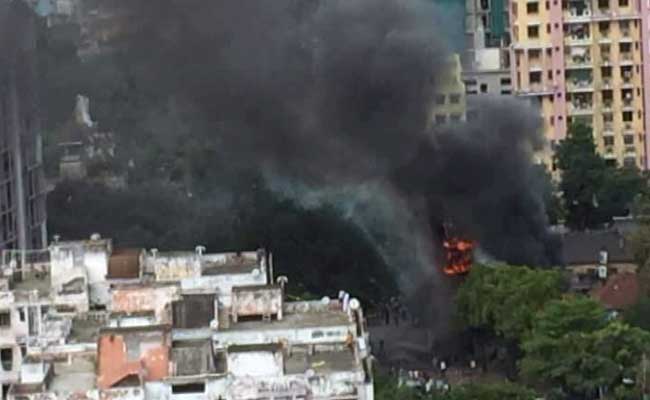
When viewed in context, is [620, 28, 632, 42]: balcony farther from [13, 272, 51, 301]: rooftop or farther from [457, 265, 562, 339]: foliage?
[13, 272, 51, 301]: rooftop

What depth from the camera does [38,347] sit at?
3322cm

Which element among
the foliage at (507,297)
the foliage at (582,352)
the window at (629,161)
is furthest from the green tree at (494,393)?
the window at (629,161)

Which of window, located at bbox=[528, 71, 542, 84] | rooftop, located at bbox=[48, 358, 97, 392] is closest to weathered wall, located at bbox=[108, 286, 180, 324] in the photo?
rooftop, located at bbox=[48, 358, 97, 392]

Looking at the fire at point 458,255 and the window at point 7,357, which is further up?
the fire at point 458,255

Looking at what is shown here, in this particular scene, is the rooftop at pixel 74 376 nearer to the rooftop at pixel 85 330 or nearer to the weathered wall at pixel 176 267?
the rooftop at pixel 85 330

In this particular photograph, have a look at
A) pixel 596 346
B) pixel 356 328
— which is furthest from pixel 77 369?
pixel 596 346

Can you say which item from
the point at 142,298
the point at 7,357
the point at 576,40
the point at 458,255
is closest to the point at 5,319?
the point at 7,357

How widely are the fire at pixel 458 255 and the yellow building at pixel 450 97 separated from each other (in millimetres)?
5190

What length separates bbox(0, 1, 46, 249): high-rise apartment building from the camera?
54.0 meters

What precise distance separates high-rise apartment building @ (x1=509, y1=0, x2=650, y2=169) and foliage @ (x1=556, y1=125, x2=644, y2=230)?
7.24 ft

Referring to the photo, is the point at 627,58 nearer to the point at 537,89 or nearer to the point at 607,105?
the point at 607,105

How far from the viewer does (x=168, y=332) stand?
32031 millimetres

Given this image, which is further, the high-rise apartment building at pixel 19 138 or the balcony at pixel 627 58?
the balcony at pixel 627 58

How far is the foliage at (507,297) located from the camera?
4872cm
